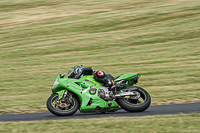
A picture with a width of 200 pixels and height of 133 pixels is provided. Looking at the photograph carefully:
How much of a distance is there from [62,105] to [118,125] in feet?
7.11

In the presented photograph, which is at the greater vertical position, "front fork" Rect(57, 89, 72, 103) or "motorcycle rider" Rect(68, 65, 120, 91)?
"motorcycle rider" Rect(68, 65, 120, 91)

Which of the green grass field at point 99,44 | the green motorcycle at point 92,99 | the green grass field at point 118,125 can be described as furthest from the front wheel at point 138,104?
the green grass field at point 99,44

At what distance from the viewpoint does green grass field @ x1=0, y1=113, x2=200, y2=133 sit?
5934mm

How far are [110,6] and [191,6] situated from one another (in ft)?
30.2

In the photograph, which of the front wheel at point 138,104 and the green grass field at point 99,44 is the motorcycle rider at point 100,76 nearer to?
the front wheel at point 138,104

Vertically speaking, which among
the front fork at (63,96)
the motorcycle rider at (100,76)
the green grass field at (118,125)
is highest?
the motorcycle rider at (100,76)

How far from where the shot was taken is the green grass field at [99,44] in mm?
14359

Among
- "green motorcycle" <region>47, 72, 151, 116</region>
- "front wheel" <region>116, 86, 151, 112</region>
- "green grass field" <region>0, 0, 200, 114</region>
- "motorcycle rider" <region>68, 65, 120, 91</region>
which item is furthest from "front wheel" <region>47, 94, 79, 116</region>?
"green grass field" <region>0, 0, 200, 114</region>

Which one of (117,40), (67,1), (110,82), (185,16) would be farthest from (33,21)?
(110,82)

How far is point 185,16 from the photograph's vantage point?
3275 cm

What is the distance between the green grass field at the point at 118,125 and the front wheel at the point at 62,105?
93 cm

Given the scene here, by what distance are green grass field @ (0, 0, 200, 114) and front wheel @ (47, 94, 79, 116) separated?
2376 mm

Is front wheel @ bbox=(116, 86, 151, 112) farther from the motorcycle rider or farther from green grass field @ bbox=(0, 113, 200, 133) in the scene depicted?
green grass field @ bbox=(0, 113, 200, 133)

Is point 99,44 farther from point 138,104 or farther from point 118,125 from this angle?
point 118,125
